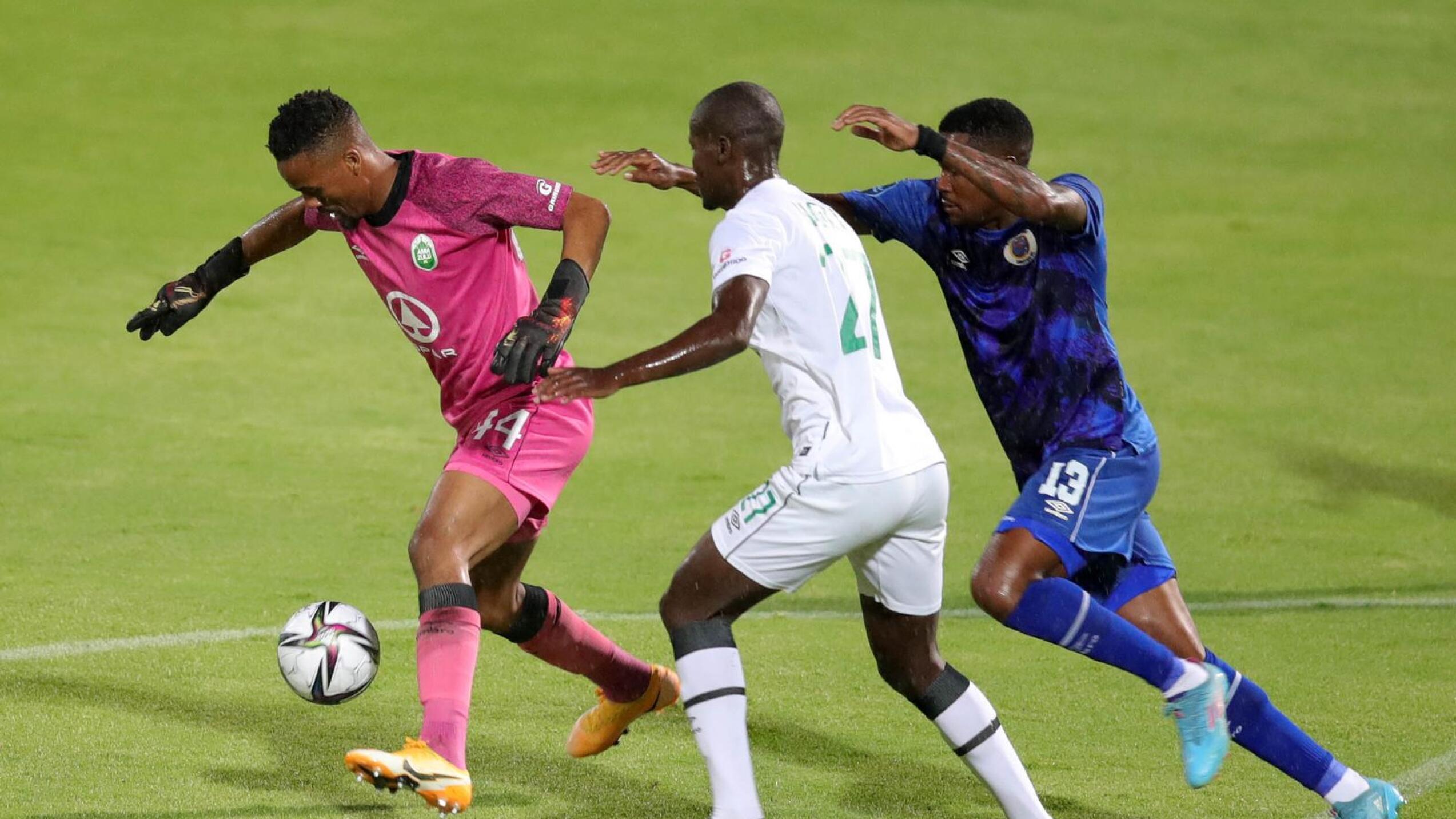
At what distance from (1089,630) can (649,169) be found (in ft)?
7.42

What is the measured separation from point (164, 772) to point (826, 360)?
8.56ft

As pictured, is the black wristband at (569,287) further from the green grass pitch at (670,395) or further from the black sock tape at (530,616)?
the green grass pitch at (670,395)

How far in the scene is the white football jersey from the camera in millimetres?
Result: 4625

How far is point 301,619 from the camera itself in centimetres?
555

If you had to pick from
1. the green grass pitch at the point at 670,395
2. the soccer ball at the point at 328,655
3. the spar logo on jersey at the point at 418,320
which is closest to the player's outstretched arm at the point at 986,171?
the spar logo on jersey at the point at 418,320

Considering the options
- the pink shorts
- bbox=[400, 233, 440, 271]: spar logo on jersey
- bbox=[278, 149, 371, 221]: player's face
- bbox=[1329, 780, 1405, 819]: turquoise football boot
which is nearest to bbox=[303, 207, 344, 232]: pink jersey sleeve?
bbox=[278, 149, 371, 221]: player's face

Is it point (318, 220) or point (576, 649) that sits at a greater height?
point (318, 220)

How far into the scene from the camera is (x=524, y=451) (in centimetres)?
554

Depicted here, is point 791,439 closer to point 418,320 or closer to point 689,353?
point 689,353

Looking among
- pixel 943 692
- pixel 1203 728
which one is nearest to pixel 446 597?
pixel 943 692

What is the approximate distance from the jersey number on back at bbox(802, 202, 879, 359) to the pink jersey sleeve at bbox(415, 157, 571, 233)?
1073 mm

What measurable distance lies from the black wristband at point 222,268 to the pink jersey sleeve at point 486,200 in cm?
100

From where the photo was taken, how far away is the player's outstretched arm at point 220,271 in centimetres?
605

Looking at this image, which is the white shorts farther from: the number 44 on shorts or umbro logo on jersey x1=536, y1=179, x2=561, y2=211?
umbro logo on jersey x1=536, y1=179, x2=561, y2=211
